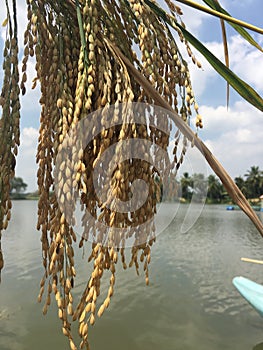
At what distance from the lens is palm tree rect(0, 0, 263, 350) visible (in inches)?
23.7

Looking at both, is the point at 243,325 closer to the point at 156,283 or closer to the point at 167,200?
the point at 156,283

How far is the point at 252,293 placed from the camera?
13.5 ft

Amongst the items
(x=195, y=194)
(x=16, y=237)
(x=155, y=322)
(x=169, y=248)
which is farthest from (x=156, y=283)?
(x=16, y=237)

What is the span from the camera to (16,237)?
40.4 feet

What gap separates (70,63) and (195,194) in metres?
0.47

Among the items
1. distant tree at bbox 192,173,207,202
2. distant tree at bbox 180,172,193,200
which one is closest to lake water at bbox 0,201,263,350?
distant tree at bbox 180,172,193,200

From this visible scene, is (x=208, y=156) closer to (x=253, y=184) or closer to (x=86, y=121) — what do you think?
(x=86, y=121)

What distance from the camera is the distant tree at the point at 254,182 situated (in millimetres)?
42062

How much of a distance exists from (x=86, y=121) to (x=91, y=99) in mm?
79

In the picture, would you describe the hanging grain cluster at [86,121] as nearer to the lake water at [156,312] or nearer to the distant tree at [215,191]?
the lake water at [156,312]

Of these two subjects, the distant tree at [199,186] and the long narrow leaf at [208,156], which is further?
the distant tree at [199,186]

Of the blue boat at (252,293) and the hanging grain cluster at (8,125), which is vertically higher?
the hanging grain cluster at (8,125)

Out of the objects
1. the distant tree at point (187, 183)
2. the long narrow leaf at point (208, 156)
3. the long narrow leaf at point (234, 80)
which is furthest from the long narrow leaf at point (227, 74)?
the distant tree at point (187, 183)

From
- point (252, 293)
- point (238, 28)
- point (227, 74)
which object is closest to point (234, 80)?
point (227, 74)
